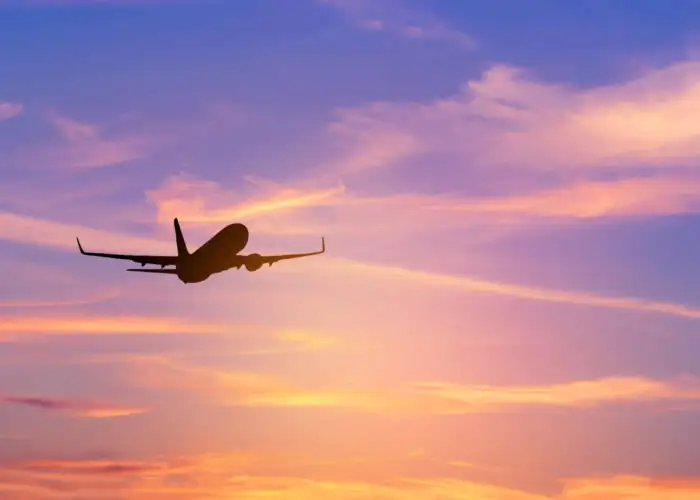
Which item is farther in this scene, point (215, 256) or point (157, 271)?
point (215, 256)

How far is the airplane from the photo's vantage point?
184 meters

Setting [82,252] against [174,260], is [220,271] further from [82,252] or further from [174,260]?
[82,252]

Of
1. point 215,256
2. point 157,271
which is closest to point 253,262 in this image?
point 215,256

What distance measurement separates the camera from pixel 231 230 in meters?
190

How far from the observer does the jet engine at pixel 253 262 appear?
187750mm

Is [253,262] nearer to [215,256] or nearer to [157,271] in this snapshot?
[215,256]

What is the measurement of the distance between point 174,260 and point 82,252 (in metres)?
A: 15.9

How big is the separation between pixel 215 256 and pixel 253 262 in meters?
6.89

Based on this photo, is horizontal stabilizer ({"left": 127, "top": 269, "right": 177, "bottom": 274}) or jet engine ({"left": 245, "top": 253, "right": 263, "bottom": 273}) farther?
jet engine ({"left": 245, "top": 253, "right": 263, "bottom": 273})

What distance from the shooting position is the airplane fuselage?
184250 millimetres

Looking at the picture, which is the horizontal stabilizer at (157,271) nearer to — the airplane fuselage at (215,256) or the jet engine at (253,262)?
the airplane fuselage at (215,256)

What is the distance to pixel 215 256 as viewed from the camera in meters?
187

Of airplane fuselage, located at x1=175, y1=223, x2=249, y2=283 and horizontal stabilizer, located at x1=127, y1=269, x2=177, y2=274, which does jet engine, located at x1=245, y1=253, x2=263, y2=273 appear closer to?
airplane fuselage, located at x1=175, y1=223, x2=249, y2=283

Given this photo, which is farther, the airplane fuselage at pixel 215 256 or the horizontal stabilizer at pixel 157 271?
the airplane fuselage at pixel 215 256
